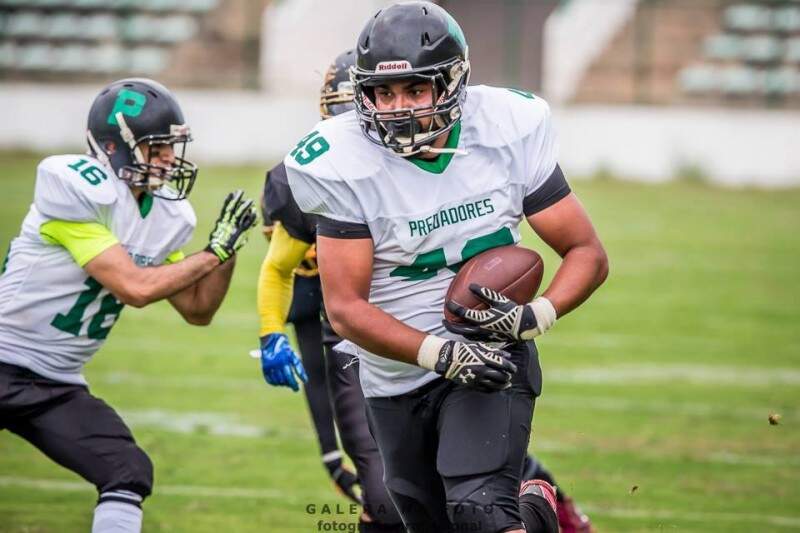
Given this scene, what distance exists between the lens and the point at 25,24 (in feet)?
66.1

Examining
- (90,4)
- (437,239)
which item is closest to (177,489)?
(437,239)

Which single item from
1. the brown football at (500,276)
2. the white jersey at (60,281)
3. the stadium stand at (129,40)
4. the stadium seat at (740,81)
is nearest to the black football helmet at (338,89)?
the white jersey at (60,281)

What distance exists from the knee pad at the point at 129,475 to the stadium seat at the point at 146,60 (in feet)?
53.1

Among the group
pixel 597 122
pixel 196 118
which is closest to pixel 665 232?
pixel 597 122

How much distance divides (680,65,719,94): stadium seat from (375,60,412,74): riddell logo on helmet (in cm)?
1606

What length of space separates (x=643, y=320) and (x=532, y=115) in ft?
20.9

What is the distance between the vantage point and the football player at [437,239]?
3471 millimetres

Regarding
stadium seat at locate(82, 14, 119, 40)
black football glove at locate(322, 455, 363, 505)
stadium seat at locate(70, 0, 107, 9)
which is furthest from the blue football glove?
stadium seat at locate(70, 0, 107, 9)

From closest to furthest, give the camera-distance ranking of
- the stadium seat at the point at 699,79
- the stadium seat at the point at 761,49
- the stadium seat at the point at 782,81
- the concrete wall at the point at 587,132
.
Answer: the concrete wall at the point at 587,132 < the stadium seat at the point at 782,81 < the stadium seat at the point at 699,79 < the stadium seat at the point at 761,49

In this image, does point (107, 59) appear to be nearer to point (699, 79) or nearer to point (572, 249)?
point (699, 79)

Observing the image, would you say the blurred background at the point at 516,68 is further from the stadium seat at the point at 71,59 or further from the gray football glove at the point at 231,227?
the gray football glove at the point at 231,227

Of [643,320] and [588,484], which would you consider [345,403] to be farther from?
[643,320]

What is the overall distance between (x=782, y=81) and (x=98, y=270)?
52.9 feet

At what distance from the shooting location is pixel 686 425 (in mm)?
6996
